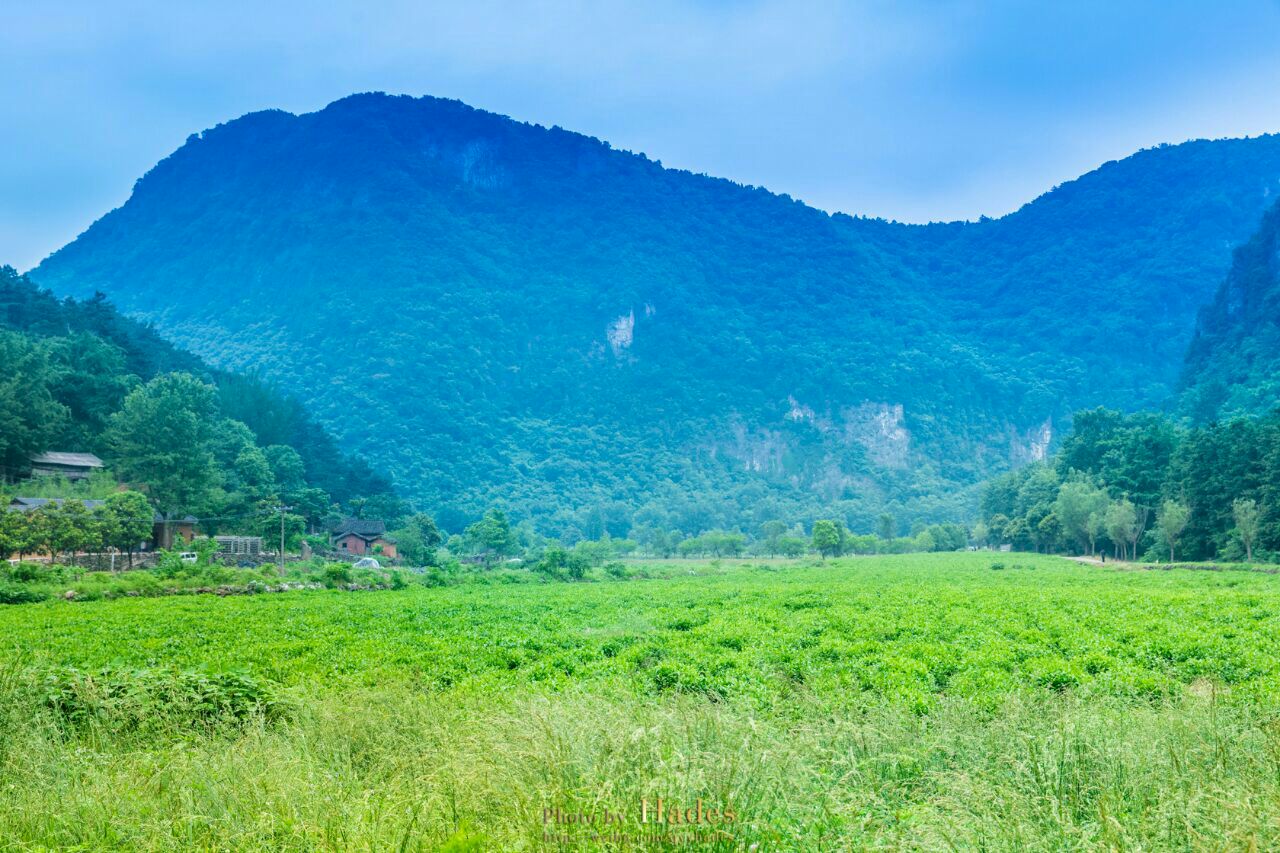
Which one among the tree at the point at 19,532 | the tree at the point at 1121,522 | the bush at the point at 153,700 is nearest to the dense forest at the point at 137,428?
the tree at the point at 19,532

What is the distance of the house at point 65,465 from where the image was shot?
199 ft

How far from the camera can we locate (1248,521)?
47.4 meters

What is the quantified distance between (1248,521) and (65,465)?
82.1 metres

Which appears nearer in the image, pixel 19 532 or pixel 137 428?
pixel 19 532

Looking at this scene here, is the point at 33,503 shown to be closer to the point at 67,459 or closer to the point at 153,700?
the point at 67,459

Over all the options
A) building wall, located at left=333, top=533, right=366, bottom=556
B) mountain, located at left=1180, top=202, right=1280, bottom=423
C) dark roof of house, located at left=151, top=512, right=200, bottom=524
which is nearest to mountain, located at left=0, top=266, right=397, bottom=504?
dark roof of house, located at left=151, top=512, right=200, bottom=524

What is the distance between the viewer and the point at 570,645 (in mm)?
17266

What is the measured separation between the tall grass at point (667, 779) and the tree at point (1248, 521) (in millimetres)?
49707

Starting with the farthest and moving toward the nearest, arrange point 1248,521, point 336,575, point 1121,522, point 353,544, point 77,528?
point 353,544, point 1121,522, point 1248,521, point 336,575, point 77,528

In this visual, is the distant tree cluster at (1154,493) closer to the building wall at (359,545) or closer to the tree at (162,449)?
the building wall at (359,545)

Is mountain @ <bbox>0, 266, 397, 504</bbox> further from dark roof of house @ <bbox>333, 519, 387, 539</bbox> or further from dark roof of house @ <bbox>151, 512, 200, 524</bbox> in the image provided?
dark roof of house @ <bbox>151, 512, 200, 524</bbox>

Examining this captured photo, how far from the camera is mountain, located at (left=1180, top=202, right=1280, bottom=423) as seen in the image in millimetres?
89875

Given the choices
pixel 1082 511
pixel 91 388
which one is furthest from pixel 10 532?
pixel 1082 511

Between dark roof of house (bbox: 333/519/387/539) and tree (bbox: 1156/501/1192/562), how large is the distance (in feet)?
217
